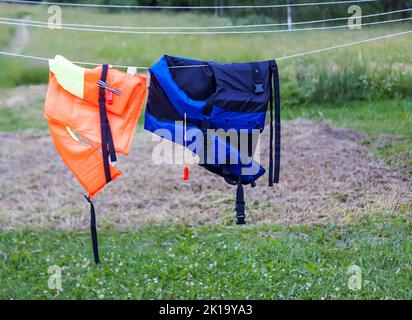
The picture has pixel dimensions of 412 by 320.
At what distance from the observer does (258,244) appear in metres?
4.06

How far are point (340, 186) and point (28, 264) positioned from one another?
2570 mm

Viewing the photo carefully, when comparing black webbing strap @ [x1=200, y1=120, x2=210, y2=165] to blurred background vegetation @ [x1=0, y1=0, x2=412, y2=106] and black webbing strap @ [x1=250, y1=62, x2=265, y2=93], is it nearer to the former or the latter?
black webbing strap @ [x1=250, y1=62, x2=265, y2=93]

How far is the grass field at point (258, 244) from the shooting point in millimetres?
3555

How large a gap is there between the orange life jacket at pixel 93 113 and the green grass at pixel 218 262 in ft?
2.55

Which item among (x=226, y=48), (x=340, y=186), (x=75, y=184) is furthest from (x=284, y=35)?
(x=75, y=184)

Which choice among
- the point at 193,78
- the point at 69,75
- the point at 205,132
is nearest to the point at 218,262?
the point at 205,132

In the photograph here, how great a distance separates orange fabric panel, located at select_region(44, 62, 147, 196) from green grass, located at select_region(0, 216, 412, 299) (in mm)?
766

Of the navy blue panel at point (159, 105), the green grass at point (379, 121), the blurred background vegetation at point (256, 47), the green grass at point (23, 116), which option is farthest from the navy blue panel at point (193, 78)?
the green grass at point (23, 116)

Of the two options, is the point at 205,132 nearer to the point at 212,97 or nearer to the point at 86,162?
the point at 212,97

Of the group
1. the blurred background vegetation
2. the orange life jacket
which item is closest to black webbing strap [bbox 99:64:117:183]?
the orange life jacket

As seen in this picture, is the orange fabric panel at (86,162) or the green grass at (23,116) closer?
the orange fabric panel at (86,162)

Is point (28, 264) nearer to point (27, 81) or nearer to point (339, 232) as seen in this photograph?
point (339, 232)

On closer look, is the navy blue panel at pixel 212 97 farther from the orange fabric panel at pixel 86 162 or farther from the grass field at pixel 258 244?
the grass field at pixel 258 244

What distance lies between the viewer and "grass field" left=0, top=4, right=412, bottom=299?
3555 mm
